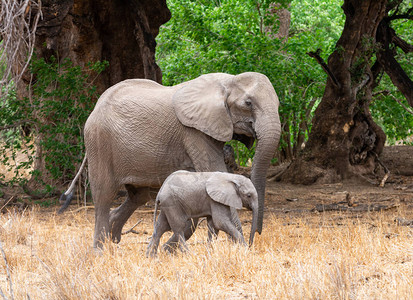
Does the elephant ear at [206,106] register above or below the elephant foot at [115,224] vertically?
above

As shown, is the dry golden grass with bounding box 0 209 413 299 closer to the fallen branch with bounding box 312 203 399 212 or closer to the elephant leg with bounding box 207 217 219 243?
the elephant leg with bounding box 207 217 219 243

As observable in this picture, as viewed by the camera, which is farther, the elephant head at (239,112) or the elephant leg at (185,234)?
the elephant head at (239,112)

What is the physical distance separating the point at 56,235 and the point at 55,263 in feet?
6.81

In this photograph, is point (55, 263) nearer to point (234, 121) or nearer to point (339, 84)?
point (234, 121)

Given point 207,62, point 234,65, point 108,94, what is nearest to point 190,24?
point 207,62

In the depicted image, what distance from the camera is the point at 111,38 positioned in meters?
11.8

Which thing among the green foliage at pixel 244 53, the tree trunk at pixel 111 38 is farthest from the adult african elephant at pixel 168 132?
the green foliage at pixel 244 53

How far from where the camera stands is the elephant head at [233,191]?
549 centimetres

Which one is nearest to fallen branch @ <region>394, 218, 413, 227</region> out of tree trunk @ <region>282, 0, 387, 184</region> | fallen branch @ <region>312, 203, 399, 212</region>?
fallen branch @ <region>312, 203, 399, 212</region>

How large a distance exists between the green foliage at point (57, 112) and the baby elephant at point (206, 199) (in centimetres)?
525

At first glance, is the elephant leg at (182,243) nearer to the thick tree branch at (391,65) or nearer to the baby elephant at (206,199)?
the baby elephant at (206,199)

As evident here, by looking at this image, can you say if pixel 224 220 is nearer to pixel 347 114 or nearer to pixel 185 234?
pixel 185 234

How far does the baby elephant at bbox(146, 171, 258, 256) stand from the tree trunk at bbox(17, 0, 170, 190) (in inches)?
222

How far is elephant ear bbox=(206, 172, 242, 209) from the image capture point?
18.0 ft
